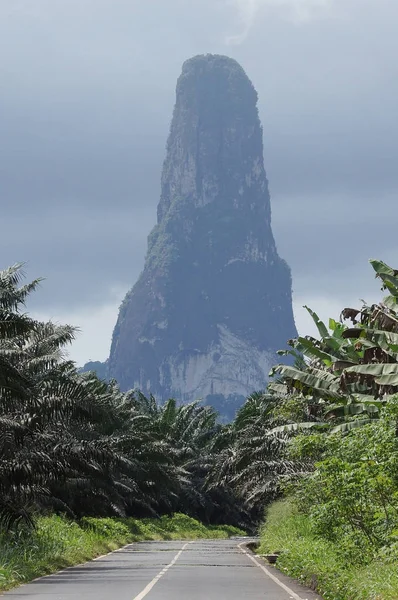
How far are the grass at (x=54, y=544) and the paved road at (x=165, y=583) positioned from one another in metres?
0.49

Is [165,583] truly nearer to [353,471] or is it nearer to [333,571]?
[333,571]

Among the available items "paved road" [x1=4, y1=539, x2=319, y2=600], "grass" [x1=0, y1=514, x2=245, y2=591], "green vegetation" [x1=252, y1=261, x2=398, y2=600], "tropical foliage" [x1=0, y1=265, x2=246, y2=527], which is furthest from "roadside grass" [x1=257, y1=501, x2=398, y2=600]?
"tropical foliage" [x1=0, y1=265, x2=246, y2=527]

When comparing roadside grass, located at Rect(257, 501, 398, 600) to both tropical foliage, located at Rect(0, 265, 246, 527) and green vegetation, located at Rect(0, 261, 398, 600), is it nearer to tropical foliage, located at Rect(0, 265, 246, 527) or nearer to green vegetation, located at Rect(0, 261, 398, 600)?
green vegetation, located at Rect(0, 261, 398, 600)

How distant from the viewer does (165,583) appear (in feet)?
75.6

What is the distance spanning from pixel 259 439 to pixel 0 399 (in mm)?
28771

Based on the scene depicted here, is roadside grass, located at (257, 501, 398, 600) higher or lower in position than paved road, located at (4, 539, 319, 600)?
higher

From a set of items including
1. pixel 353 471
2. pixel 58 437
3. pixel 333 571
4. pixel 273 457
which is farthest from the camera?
pixel 273 457

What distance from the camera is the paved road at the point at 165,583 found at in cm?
1892

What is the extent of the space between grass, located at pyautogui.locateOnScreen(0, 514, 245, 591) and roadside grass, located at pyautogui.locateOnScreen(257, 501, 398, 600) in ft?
20.9

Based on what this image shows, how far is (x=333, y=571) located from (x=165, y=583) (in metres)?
5.22

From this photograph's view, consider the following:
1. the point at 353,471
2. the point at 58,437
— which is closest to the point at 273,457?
the point at 58,437

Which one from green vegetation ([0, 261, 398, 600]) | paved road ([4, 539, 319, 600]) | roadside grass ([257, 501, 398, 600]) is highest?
green vegetation ([0, 261, 398, 600])

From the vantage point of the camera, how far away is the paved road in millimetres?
18922

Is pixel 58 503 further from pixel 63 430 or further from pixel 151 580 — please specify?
pixel 151 580
